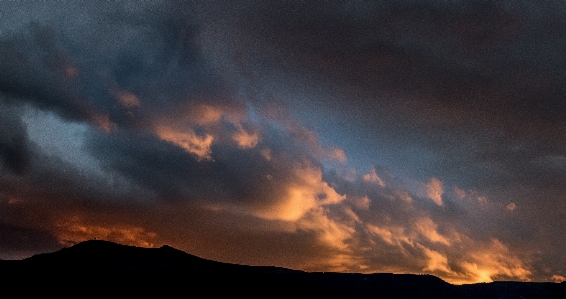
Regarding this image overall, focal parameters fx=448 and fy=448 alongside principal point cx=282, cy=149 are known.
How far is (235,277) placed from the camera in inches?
6206

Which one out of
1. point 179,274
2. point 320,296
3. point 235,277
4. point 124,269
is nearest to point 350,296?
point 320,296

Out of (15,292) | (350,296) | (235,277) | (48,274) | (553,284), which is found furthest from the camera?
(553,284)

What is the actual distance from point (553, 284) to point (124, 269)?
560 ft

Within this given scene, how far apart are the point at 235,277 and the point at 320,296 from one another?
31.9m

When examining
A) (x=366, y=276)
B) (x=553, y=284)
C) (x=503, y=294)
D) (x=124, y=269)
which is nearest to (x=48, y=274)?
(x=124, y=269)

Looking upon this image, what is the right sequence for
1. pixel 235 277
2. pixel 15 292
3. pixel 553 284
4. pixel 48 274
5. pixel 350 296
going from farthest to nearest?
pixel 553 284 → pixel 350 296 → pixel 235 277 → pixel 48 274 → pixel 15 292

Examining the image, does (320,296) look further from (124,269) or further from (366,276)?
(124,269)

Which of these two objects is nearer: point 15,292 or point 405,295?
point 15,292

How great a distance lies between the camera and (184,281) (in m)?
144

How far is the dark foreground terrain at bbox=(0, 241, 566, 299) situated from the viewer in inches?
5310

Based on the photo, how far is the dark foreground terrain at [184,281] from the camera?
443 ft

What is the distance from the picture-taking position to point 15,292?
127375 mm

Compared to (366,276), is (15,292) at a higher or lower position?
lower

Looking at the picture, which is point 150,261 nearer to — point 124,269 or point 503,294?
point 124,269
